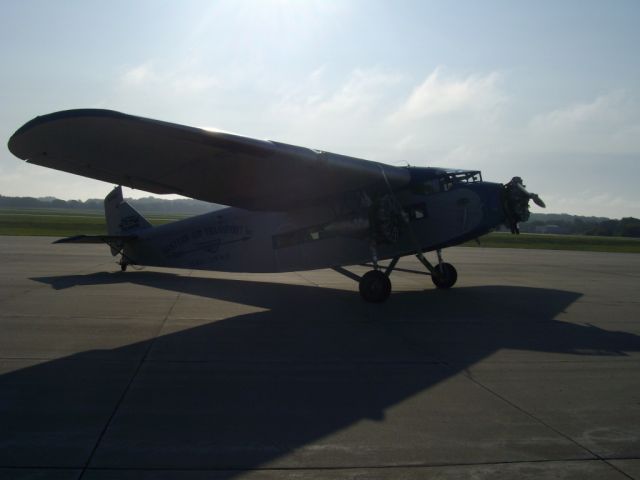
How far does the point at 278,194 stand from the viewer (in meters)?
12.3

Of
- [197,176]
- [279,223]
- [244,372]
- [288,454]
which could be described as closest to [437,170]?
[279,223]

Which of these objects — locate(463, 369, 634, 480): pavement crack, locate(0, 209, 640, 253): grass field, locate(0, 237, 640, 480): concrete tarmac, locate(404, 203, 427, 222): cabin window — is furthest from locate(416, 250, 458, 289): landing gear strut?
locate(0, 209, 640, 253): grass field

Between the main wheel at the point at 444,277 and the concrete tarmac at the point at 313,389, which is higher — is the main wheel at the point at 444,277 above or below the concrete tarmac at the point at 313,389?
above

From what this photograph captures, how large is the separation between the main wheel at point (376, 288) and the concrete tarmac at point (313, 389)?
24 cm

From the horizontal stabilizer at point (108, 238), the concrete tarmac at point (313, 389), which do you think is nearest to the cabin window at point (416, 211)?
the concrete tarmac at point (313, 389)

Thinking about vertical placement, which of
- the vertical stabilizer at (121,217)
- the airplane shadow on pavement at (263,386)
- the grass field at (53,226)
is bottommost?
the airplane shadow on pavement at (263,386)

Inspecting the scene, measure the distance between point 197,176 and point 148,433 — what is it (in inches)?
286

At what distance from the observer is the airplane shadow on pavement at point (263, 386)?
4.11 meters

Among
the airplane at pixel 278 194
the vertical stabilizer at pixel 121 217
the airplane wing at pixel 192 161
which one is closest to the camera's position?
the airplane wing at pixel 192 161

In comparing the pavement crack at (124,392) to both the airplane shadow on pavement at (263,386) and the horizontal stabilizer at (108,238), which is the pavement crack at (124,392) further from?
the horizontal stabilizer at (108,238)

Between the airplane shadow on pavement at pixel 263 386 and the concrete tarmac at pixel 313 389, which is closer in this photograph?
the concrete tarmac at pixel 313 389

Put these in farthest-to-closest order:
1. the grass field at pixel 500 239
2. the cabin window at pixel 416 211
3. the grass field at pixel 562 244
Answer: the grass field at pixel 500 239, the grass field at pixel 562 244, the cabin window at pixel 416 211

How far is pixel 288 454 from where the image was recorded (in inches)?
161

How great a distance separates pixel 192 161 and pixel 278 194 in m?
2.61
